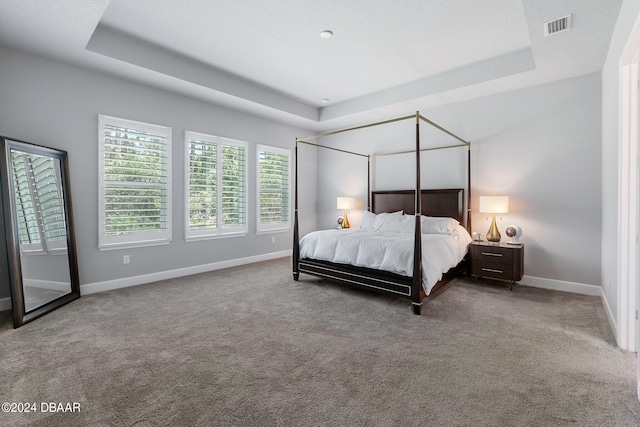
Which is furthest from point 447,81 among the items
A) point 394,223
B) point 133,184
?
point 133,184

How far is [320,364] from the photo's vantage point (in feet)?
7.28

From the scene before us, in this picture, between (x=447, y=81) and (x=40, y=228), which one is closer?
(x=40, y=228)

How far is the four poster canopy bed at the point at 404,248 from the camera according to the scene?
129 inches

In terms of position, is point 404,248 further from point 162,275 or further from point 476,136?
point 162,275

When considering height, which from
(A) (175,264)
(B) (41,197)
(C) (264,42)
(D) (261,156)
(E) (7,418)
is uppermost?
(C) (264,42)

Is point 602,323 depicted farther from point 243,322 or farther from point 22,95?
point 22,95

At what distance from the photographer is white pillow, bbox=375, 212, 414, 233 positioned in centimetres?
467

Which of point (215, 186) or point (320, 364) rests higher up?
point (215, 186)

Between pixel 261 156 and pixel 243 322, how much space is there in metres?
3.75

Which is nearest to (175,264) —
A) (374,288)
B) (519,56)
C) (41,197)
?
(41,197)

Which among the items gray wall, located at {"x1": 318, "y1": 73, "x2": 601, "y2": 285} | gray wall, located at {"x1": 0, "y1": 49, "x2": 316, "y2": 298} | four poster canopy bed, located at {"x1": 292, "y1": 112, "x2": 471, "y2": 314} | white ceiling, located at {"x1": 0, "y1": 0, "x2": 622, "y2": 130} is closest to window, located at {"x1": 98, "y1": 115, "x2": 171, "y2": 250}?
gray wall, located at {"x1": 0, "y1": 49, "x2": 316, "y2": 298}

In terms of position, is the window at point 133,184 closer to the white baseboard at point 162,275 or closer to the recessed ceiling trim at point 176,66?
the white baseboard at point 162,275

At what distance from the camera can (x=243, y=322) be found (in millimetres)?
3000

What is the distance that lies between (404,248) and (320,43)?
2674 millimetres
